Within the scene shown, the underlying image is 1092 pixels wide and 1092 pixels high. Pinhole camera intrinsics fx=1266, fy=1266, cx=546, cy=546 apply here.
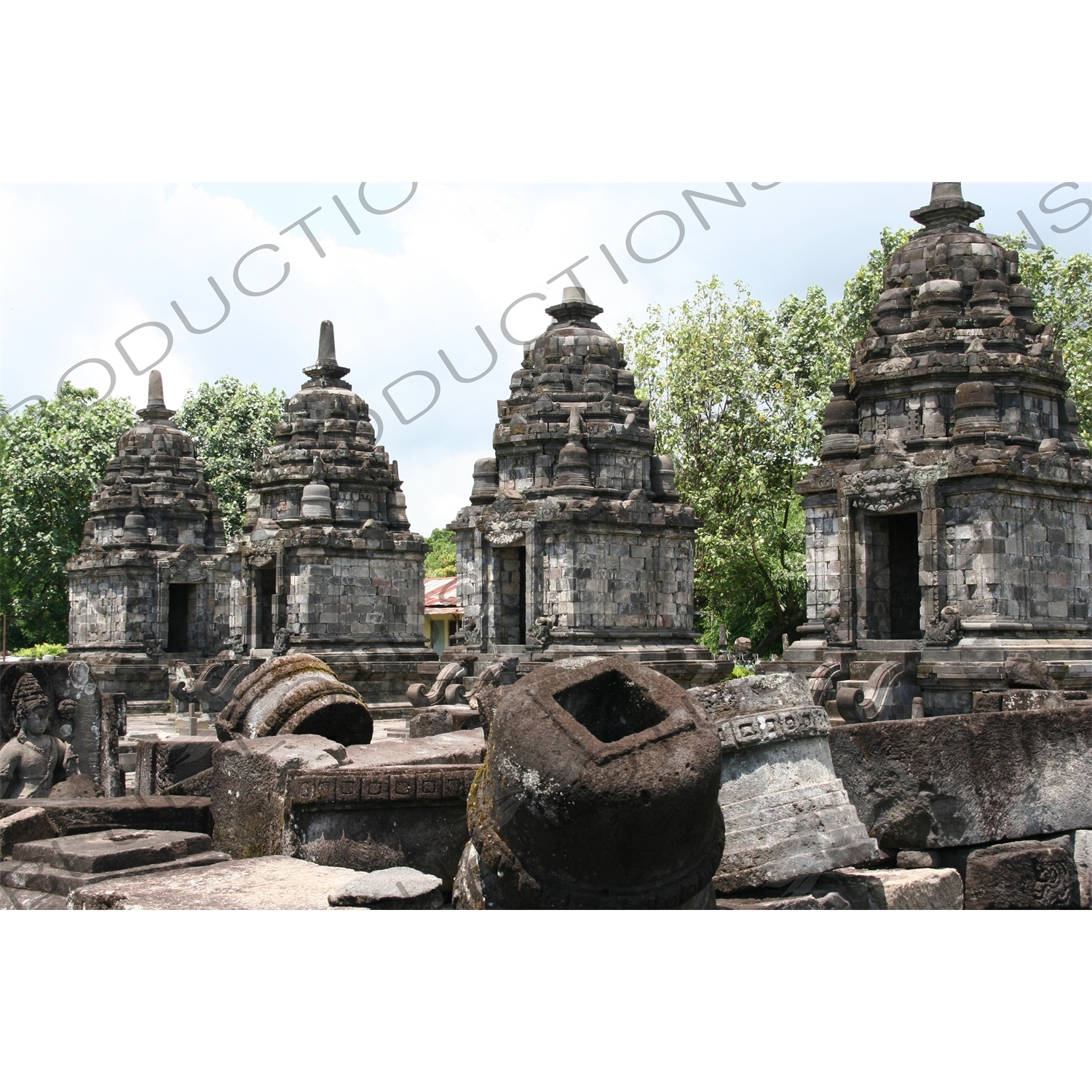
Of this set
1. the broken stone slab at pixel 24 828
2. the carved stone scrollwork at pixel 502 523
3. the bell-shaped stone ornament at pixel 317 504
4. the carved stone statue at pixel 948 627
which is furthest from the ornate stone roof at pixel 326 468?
the broken stone slab at pixel 24 828

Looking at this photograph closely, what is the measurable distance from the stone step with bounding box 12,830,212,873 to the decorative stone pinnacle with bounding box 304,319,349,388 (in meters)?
17.9

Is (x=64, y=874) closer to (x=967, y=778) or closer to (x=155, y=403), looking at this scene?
(x=967, y=778)

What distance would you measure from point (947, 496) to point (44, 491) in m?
26.9

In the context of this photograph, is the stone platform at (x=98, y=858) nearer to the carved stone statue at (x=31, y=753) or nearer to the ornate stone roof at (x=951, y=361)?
the carved stone statue at (x=31, y=753)

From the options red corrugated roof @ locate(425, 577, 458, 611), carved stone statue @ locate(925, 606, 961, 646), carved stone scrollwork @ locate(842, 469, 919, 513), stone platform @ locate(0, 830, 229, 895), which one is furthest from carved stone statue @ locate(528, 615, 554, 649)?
red corrugated roof @ locate(425, 577, 458, 611)

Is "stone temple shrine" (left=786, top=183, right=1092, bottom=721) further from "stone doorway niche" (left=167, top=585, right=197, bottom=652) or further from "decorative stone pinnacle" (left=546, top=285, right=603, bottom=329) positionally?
"stone doorway niche" (left=167, top=585, right=197, bottom=652)

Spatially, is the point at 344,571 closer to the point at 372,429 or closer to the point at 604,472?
the point at 372,429

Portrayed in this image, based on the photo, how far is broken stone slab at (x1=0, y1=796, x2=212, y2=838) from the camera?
291 inches

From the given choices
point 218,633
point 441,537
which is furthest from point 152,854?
point 441,537

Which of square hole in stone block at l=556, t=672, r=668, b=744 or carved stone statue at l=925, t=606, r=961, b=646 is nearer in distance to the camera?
square hole in stone block at l=556, t=672, r=668, b=744

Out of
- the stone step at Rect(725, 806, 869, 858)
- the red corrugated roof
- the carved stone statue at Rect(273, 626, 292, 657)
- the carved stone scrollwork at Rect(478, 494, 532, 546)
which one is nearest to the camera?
the stone step at Rect(725, 806, 869, 858)

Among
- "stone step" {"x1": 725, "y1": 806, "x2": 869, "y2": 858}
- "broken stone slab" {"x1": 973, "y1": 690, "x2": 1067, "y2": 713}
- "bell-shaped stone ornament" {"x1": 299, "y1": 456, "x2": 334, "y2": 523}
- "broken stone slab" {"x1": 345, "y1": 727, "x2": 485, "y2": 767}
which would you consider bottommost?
"stone step" {"x1": 725, "y1": 806, "x2": 869, "y2": 858}

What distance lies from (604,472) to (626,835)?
15897 mm

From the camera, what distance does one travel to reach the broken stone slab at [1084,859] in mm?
6805
